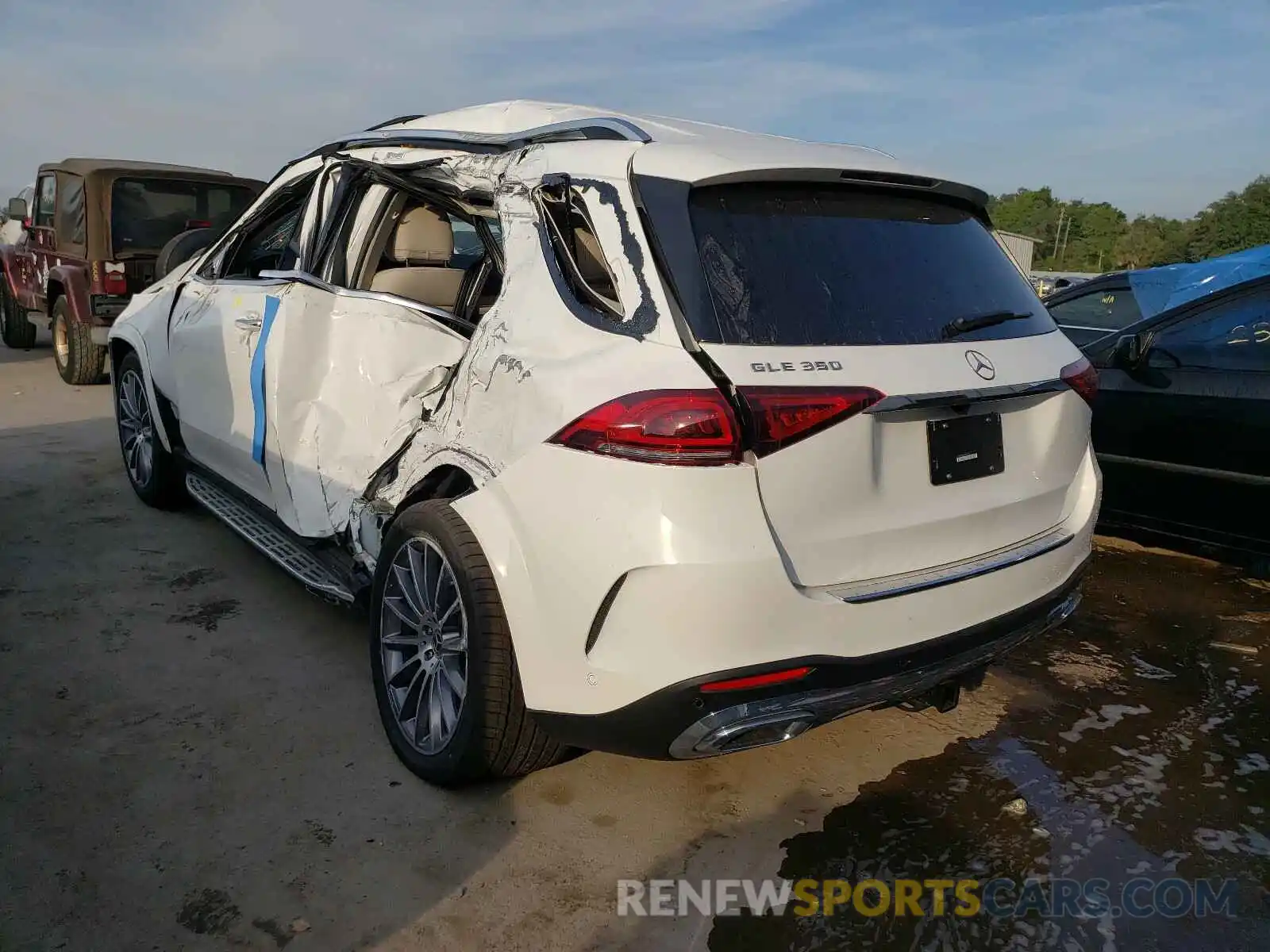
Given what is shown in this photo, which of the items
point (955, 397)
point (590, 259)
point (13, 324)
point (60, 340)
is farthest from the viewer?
point (13, 324)

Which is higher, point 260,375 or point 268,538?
point 260,375

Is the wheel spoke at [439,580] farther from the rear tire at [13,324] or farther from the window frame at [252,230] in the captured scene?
the rear tire at [13,324]

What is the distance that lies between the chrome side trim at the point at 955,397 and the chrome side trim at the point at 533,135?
93 centimetres

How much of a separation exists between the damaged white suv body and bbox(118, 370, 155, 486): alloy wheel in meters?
2.40

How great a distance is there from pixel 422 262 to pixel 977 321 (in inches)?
86.9

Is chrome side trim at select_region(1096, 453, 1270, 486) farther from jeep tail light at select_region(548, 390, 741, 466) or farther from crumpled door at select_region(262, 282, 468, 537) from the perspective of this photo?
crumpled door at select_region(262, 282, 468, 537)

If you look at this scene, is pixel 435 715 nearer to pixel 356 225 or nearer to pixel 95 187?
pixel 356 225

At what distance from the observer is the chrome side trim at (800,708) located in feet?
7.06

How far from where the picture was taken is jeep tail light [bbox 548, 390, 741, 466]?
2.09 meters

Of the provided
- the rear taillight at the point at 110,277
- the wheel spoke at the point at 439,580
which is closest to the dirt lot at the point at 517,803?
the wheel spoke at the point at 439,580

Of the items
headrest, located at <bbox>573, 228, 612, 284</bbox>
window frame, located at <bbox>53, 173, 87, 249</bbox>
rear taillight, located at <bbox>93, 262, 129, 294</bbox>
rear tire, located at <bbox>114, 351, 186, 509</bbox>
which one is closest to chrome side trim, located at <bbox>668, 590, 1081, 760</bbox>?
headrest, located at <bbox>573, 228, 612, 284</bbox>

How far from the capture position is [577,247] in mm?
2529

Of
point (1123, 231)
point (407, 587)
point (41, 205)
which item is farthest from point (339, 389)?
point (1123, 231)

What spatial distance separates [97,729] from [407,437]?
1.34 meters
